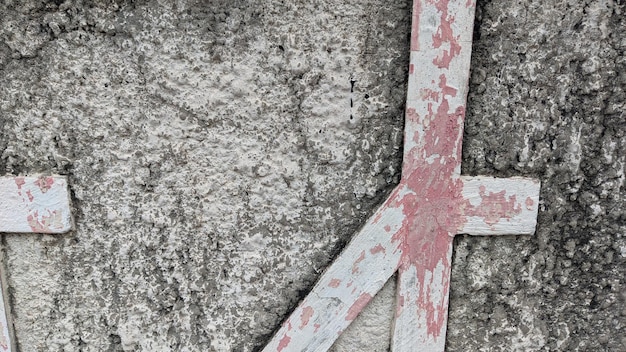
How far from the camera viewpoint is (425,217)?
0.91 meters

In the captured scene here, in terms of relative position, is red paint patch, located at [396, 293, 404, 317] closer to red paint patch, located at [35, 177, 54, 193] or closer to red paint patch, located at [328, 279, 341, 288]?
red paint patch, located at [328, 279, 341, 288]

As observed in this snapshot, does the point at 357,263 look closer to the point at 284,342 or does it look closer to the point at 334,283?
the point at 334,283

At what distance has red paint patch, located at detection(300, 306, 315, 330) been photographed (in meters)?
0.95

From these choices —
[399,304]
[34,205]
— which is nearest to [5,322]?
[34,205]

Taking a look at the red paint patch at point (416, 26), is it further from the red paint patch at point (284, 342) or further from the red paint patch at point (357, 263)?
the red paint patch at point (284, 342)

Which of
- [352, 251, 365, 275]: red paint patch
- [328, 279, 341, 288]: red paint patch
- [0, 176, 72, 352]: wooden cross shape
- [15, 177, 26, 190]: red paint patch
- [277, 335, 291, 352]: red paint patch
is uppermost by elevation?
[15, 177, 26, 190]: red paint patch

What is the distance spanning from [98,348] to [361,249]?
57 cm

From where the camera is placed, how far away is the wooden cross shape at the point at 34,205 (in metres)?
0.92

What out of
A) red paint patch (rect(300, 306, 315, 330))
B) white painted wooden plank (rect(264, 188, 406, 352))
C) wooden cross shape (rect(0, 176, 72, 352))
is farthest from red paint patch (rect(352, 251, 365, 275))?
wooden cross shape (rect(0, 176, 72, 352))

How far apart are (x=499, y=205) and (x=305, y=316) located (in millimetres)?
417

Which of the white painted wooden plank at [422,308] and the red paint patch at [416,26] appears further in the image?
the white painted wooden plank at [422,308]

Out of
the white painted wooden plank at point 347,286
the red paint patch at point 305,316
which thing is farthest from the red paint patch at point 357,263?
the red paint patch at point 305,316

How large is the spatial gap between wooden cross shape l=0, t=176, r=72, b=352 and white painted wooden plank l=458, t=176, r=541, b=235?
0.74m

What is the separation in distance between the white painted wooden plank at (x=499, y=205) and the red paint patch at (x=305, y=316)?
32 cm
